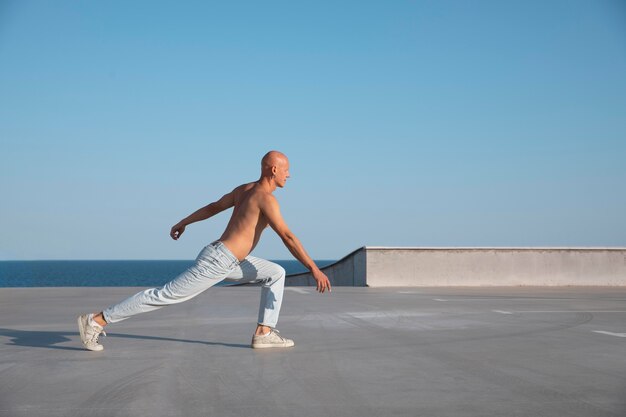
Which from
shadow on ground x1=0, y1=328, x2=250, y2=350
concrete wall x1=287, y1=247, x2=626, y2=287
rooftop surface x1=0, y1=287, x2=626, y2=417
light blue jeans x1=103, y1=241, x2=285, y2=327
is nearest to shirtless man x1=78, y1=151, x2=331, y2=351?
light blue jeans x1=103, y1=241, x2=285, y2=327

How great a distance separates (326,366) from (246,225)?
134 cm

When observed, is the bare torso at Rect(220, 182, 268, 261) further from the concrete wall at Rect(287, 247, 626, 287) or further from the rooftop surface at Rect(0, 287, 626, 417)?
the concrete wall at Rect(287, 247, 626, 287)

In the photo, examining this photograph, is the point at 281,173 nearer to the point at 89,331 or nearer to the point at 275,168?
the point at 275,168

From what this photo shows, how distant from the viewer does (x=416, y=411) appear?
315cm

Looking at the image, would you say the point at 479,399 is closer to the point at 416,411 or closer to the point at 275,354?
the point at 416,411

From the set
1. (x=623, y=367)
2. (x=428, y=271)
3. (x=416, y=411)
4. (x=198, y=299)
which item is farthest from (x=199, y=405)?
(x=428, y=271)

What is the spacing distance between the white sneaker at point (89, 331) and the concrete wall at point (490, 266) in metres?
11.4

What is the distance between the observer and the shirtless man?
494 cm

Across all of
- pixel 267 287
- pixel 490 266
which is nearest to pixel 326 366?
pixel 267 287

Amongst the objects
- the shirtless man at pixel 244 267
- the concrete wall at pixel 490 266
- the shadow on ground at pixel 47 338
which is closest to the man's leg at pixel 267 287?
the shirtless man at pixel 244 267

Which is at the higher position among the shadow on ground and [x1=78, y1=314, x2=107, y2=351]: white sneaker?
[x1=78, y1=314, x2=107, y2=351]: white sneaker

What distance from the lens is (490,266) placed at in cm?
1639

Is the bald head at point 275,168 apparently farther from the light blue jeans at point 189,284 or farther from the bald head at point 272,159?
the light blue jeans at point 189,284

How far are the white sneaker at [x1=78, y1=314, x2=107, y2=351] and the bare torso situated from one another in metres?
1.21
